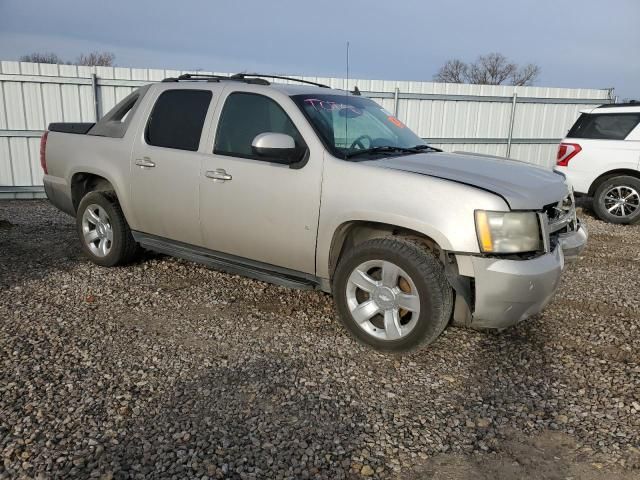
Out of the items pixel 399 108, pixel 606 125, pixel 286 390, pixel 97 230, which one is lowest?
pixel 286 390

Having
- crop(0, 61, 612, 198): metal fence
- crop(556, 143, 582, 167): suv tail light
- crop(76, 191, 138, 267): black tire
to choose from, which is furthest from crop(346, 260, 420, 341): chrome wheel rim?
crop(0, 61, 612, 198): metal fence

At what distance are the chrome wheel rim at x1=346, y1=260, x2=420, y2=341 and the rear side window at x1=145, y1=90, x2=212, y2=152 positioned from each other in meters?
1.89

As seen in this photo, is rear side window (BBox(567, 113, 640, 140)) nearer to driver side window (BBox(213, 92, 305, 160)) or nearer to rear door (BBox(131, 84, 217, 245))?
driver side window (BBox(213, 92, 305, 160))

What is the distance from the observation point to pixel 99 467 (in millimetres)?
2393

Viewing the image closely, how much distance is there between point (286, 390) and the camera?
3117 millimetres

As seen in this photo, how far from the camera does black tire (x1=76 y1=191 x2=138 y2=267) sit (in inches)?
203

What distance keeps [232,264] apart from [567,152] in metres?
6.85

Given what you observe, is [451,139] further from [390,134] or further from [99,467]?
[99,467]

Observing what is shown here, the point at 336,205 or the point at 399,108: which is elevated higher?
the point at 399,108

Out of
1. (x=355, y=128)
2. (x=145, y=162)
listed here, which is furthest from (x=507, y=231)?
(x=145, y=162)

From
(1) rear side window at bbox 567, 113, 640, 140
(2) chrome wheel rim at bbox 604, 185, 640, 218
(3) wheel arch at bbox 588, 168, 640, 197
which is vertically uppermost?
(1) rear side window at bbox 567, 113, 640, 140

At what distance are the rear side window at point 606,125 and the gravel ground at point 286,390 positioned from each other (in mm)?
4592

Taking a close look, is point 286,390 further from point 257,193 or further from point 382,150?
point 382,150

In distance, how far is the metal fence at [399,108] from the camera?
10.1 meters
